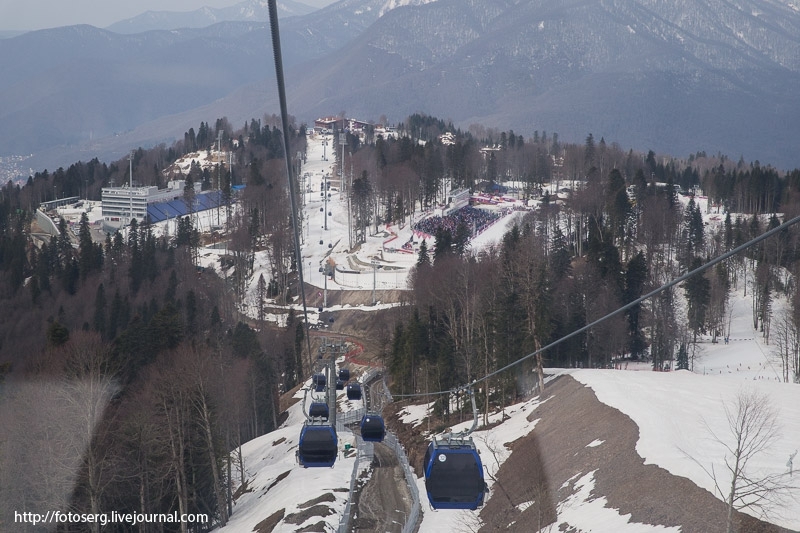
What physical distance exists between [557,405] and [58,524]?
1844cm

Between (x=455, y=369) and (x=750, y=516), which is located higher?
(x=750, y=516)

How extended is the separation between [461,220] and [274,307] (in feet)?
73.3

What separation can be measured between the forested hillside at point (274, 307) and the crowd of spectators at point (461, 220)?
5105mm

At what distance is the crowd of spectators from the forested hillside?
510 cm

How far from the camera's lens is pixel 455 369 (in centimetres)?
4328

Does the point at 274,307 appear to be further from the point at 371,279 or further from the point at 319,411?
the point at 319,411

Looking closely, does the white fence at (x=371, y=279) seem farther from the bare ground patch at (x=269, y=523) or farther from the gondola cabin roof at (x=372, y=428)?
the gondola cabin roof at (x=372, y=428)

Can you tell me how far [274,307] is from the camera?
75.1 meters

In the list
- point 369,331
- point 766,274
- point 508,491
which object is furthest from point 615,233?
point 508,491

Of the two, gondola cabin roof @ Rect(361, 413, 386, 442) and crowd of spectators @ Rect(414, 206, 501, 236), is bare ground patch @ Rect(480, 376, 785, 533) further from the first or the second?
crowd of spectators @ Rect(414, 206, 501, 236)

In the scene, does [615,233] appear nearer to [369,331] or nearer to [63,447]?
[369,331]

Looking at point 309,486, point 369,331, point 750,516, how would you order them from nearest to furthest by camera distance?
point 750,516
point 309,486
point 369,331

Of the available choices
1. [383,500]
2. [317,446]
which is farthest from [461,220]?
[317,446]

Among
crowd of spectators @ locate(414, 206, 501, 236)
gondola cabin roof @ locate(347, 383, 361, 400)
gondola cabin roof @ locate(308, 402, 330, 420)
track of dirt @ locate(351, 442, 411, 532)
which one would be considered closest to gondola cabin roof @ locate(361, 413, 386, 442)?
gondola cabin roof @ locate(308, 402, 330, 420)
